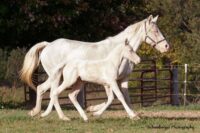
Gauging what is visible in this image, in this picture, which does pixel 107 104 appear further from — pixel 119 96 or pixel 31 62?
pixel 31 62

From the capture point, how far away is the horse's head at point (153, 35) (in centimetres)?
1368

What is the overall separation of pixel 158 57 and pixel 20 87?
29.8 feet

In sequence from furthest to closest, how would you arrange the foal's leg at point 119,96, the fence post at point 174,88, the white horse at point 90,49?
the fence post at point 174,88 → the white horse at point 90,49 → the foal's leg at point 119,96

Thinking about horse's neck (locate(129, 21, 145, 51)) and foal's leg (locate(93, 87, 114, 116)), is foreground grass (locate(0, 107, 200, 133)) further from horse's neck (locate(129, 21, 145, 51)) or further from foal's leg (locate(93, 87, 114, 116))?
horse's neck (locate(129, 21, 145, 51))

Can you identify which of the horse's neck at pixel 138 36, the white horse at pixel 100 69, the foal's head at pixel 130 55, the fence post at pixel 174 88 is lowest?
the fence post at pixel 174 88

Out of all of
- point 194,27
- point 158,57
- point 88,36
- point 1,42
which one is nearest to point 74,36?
point 88,36

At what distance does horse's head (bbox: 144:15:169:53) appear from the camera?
44.9 feet

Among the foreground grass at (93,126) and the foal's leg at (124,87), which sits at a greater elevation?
the foal's leg at (124,87)

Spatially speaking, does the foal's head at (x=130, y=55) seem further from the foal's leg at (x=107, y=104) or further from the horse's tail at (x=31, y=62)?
the horse's tail at (x=31, y=62)

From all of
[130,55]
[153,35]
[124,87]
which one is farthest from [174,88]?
[130,55]

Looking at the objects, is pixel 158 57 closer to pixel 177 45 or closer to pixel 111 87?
pixel 177 45

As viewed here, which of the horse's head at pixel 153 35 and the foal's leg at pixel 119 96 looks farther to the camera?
the horse's head at pixel 153 35

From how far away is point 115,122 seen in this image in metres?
12.2

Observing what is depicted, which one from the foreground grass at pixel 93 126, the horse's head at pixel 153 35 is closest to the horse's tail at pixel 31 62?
the foreground grass at pixel 93 126
